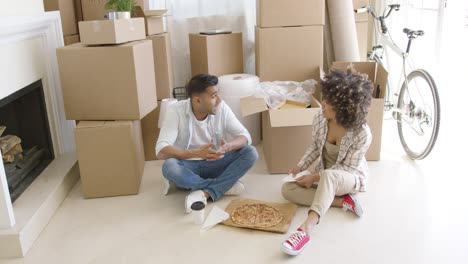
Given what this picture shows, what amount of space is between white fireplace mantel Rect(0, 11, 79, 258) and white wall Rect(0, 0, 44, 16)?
0.03 meters

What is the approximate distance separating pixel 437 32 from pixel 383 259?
210 cm

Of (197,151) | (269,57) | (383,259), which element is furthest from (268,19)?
(383,259)

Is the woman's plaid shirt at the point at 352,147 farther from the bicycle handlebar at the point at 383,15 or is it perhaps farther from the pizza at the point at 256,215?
the bicycle handlebar at the point at 383,15

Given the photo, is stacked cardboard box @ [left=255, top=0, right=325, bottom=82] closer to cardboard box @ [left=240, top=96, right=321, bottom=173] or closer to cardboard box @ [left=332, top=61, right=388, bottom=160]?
cardboard box @ [left=332, top=61, right=388, bottom=160]

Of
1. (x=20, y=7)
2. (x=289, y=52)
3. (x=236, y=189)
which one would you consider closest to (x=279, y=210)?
(x=236, y=189)

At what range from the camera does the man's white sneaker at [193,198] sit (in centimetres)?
230

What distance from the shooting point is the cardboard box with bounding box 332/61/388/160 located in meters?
2.76

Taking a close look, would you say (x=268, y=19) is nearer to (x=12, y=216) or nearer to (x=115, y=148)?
(x=115, y=148)

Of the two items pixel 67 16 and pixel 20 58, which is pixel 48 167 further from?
pixel 67 16

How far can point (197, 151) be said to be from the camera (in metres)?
2.30

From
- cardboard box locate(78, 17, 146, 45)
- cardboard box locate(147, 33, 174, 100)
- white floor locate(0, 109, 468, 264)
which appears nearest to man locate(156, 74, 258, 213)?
white floor locate(0, 109, 468, 264)

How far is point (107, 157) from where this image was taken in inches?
97.0

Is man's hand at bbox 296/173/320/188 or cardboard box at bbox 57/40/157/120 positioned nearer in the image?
man's hand at bbox 296/173/320/188

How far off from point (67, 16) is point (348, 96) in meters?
2.16
